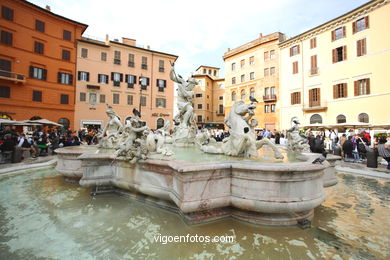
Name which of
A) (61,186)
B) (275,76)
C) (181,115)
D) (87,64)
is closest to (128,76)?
(87,64)

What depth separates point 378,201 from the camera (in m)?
4.19

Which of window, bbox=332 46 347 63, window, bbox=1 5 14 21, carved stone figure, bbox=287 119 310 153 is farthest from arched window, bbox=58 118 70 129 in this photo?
window, bbox=332 46 347 63

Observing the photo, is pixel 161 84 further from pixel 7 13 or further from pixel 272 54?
pixel 7 13

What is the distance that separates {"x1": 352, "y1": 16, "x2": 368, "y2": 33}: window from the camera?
2158 centimetres

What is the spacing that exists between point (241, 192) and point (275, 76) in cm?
3378

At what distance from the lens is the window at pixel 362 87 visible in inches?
844

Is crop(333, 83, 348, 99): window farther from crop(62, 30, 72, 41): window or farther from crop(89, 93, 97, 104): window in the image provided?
crop(62, 30, 72, 41): window

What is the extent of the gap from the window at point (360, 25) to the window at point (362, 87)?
5971mm

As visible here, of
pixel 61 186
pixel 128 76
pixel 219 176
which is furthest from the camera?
pixel 128 76

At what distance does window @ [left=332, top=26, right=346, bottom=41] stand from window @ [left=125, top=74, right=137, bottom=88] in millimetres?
29336

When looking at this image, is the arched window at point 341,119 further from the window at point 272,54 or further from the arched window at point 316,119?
the window at point 272,54

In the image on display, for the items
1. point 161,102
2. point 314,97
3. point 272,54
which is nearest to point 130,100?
point 161,102

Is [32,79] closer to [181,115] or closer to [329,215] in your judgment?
[181,115]

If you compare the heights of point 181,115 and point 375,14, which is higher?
point 375,14
